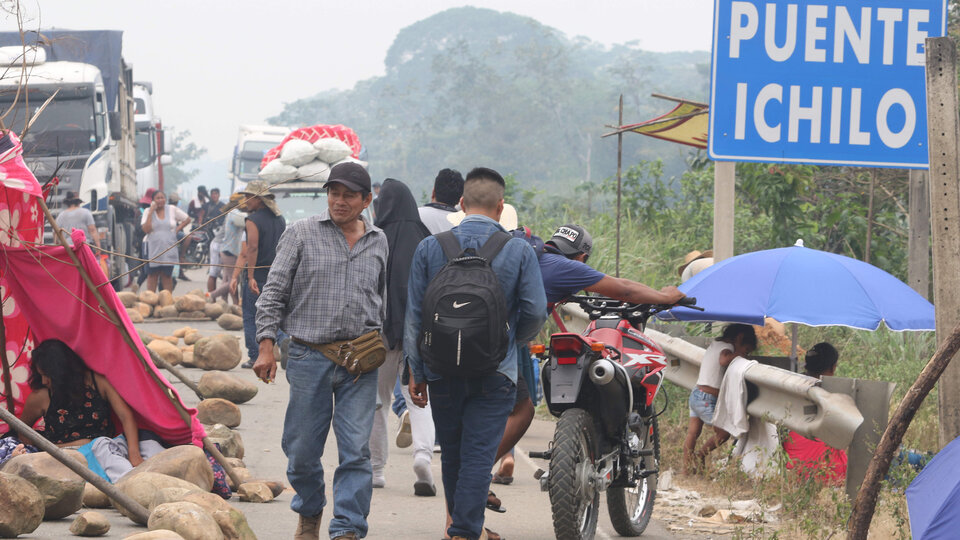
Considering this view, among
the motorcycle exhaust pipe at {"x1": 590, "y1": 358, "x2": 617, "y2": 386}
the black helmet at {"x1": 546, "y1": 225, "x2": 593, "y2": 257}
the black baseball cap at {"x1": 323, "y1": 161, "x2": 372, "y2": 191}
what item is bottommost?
the motorcycle exhaust pipe at {"x1": 590, "y1": 358, "x2": 617, "y2": 386}

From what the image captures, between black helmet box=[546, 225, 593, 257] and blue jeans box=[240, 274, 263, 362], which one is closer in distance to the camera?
black helmet box=[546, 225, 593, 257]

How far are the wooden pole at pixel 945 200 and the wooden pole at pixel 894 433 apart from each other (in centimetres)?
27

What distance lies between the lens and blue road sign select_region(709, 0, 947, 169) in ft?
27.5

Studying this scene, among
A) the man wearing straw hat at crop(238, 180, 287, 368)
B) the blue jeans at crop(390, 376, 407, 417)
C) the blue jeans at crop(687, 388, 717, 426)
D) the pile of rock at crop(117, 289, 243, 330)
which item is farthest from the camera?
the pile of rock at crop(117, 289, 243, 330)

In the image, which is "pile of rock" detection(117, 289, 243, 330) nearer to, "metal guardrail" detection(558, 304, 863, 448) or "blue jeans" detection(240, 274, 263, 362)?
"blue jeans" detection(240, 274, 263, 362)

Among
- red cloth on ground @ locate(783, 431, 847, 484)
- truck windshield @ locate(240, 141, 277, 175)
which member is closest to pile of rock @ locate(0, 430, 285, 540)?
red cloth on ground @ locate(783, 431, 847, 484)

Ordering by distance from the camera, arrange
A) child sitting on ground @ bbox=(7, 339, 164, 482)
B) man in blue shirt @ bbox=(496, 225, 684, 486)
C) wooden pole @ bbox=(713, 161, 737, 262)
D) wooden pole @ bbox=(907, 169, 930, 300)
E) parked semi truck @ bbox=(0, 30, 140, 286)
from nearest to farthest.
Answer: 1. man in blue shirt @ bbox=(496, 225, 684, 486)
2. child sitting on ground @ bbox=(7, 339, 164, 482)
3. wooden pole @ bbox=(907, 169, 930, 300)
4. wooden pole @ bbox=(713, 161, 737, 262)
5. parked semi truck @ bbox=(0, 30, 140, 286)

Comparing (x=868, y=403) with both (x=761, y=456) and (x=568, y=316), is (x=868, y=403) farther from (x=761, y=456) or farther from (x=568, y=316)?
(x=568, y=316)

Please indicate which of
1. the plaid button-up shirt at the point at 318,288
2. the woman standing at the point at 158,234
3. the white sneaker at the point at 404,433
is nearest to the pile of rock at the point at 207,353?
the white sneaker at the point at 404,433

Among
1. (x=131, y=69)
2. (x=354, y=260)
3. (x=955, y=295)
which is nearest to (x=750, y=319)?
(x=955, y=295)

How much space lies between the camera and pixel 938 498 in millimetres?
4574

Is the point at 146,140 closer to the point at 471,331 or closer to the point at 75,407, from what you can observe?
the point at 75,407

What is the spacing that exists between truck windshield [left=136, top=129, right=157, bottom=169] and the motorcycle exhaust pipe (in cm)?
2996

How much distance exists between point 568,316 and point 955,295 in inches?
216
